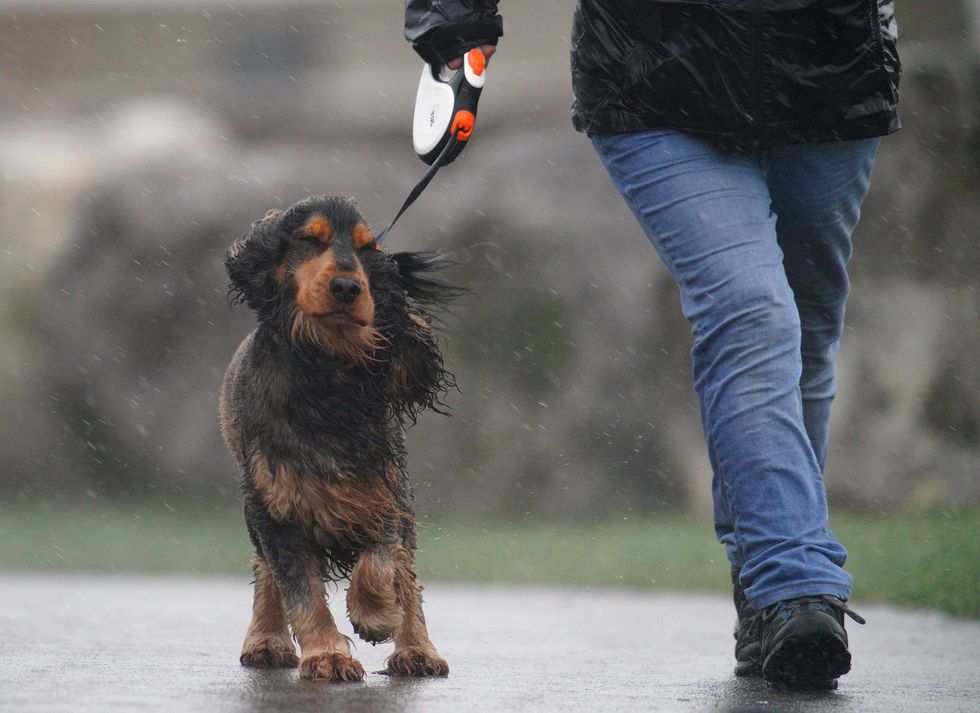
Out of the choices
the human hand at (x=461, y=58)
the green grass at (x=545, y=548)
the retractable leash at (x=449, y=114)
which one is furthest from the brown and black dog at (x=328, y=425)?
the green grass at (x=545, y=548)

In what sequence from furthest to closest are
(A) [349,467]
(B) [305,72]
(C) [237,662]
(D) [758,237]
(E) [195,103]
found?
1. (B) [305,72]
2. (E) [195,103]
3. (C) [237,662]
4. (A) [349,467]
5. (D) [758,237]

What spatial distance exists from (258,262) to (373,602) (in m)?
0.98

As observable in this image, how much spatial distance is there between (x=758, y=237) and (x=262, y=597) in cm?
185

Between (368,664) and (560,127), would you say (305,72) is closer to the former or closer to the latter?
(560,127)

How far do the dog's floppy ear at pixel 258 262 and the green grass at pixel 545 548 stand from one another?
355cm

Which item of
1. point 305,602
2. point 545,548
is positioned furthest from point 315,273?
point 545,548

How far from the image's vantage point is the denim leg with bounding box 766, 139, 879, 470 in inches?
159

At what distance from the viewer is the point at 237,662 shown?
4516 mm

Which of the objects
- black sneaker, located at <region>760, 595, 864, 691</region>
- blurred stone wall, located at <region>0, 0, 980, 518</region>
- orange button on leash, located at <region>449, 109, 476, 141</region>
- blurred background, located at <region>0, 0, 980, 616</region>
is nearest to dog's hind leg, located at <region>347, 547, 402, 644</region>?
black sneaker, located at <region>760, 595, 864, 691</region>

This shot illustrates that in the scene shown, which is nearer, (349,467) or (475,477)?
(349,467)

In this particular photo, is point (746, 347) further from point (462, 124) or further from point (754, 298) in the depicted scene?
point (462, 124)

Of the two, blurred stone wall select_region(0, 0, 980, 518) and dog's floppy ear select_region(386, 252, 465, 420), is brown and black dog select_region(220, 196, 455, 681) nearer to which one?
dog's floppy ear select_region(386, 252, 465, 420)

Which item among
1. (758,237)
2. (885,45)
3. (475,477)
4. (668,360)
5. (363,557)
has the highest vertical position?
(885,45)

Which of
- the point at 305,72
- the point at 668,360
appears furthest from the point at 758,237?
the point at 305,72
